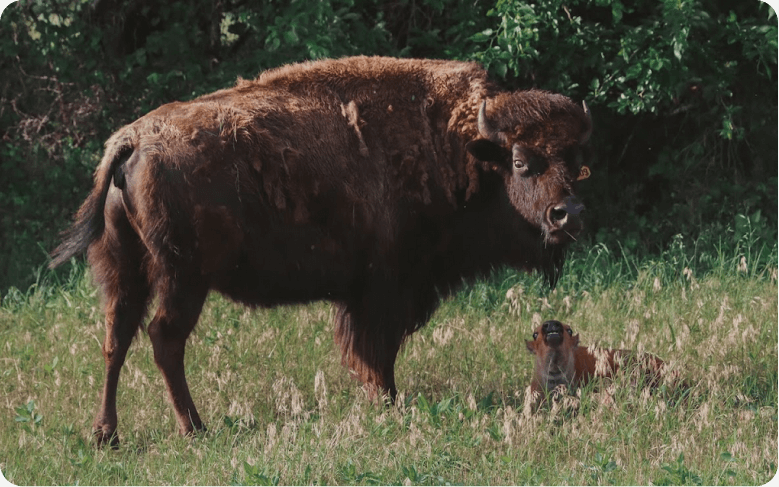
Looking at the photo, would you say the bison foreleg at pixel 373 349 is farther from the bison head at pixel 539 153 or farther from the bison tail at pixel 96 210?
the bison tail at pixel 96 210

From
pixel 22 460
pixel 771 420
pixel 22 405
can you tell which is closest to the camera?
pixel 22 460

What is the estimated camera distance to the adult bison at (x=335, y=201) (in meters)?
5.77

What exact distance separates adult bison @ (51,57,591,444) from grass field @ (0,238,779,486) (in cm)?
39

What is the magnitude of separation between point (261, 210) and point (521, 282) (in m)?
3.18

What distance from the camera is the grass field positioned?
515 centimetres

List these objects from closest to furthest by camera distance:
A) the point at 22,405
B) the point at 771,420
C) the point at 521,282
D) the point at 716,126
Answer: the point at 771,420
the point at 22,405
the point at 521,282
the point at 716,126

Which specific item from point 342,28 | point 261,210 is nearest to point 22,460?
point 261,210

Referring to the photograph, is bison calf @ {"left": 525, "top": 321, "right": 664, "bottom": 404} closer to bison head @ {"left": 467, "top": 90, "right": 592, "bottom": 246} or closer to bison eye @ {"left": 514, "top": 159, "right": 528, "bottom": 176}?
bison head @ {"left": 467, "top": 90, "right": 592, "bottom": 246}

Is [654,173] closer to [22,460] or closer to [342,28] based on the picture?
[342,28]

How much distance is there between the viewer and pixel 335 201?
6.18 m

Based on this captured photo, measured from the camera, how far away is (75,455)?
5.51 m

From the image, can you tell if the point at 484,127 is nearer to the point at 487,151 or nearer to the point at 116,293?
the point at 487,151

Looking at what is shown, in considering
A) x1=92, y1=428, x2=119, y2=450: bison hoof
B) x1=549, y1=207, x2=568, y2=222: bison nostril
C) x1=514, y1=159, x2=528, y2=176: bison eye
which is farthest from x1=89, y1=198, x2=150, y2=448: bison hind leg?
x1=549, y1=207, x2=568, y2=222: bison nostril

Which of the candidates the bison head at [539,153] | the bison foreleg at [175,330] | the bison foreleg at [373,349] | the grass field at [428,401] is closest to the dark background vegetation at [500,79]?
the grass field at [428,401]
